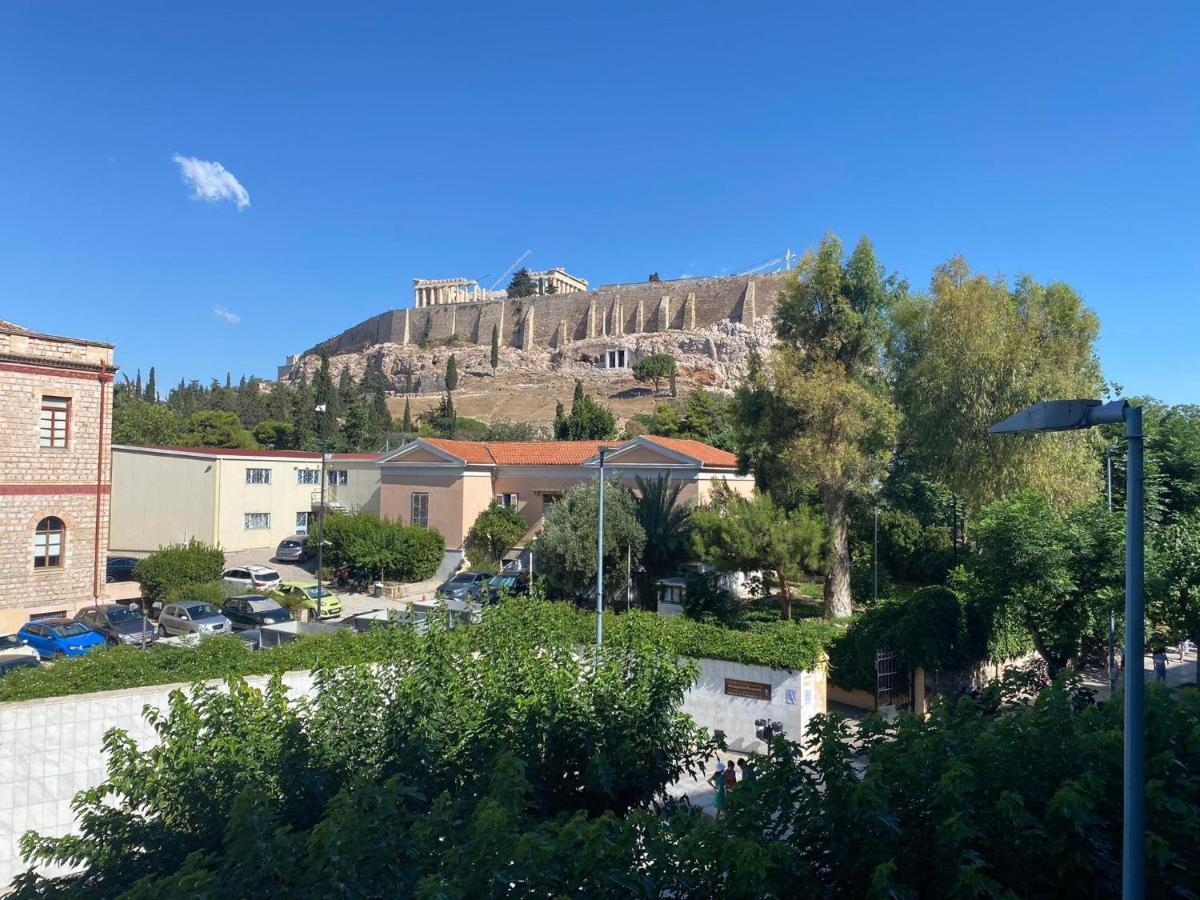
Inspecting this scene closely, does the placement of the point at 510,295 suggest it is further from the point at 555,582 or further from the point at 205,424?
the point at 555,582

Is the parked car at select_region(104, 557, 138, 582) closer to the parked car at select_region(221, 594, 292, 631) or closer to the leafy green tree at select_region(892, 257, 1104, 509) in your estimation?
the parked car at select_region(221, 594, 292, 631)

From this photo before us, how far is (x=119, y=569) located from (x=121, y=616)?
8.42m

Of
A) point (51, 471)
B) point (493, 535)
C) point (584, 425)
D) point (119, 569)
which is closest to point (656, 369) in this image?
point (584, 425)

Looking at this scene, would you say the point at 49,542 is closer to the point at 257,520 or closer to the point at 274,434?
the point at 257,520

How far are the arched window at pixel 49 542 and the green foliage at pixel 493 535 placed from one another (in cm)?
1384

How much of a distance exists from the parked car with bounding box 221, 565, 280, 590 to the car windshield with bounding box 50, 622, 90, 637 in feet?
21.8

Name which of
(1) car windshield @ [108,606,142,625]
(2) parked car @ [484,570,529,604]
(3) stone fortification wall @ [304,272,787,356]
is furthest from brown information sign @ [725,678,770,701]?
(3) stone fortification wall @ [304,272,787,356]

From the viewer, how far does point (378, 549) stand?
2986 cm

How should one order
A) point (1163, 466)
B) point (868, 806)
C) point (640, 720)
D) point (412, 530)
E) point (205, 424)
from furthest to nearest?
point (205, 424), point (412, 530), point (1163, 466), point (640, 720), point (868, 806)

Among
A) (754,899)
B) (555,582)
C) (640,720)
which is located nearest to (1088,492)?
(555,582)

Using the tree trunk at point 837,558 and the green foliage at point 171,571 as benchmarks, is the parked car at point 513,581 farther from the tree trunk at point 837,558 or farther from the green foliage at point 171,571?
the green foliage at point 171,571

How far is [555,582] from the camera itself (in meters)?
22.6

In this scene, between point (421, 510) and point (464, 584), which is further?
point (421, 510)

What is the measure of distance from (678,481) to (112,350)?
59.3 ft
